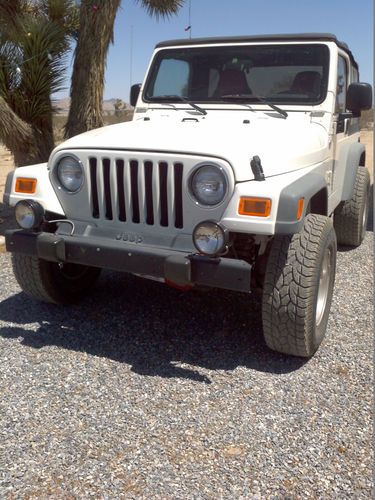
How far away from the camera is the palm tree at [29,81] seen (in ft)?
20.2

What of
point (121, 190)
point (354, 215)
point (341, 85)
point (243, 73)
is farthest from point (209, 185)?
point (354, 215)

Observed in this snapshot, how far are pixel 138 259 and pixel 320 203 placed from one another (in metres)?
1.46

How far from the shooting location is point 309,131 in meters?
3.54

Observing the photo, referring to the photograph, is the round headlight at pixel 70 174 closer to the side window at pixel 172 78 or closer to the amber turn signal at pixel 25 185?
the amber turn signal at pixel 25 185

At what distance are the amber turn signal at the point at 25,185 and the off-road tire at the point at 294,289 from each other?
1.52m

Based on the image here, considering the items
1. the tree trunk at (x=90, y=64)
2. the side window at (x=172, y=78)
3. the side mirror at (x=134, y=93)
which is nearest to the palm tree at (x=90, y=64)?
the tree trunk at (x=90, y=64)

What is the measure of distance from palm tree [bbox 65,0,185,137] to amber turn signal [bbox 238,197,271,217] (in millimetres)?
4475

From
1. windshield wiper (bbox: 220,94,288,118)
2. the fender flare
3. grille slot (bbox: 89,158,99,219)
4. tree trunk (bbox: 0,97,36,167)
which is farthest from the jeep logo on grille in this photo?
tree trunk (bbox: 0,97,36,167)

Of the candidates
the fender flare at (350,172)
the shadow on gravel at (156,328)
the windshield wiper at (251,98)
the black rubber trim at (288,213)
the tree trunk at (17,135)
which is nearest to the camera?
the black rubber trim at (288,213)

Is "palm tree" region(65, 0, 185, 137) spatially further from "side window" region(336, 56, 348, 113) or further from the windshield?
"side window" region(336, 56, 348, 113)

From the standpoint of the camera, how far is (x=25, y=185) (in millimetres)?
3277

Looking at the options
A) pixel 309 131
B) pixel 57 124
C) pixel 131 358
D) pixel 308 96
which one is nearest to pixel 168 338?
pixel 131 358

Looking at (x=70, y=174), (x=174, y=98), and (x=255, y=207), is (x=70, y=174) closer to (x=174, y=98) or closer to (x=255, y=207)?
(x=255, y=207)

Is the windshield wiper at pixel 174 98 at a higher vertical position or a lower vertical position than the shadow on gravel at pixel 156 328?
higher
